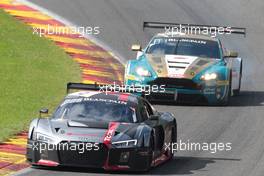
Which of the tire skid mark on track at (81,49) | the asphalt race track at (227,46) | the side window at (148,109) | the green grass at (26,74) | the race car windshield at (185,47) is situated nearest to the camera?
the asphalt race track at (227,46)

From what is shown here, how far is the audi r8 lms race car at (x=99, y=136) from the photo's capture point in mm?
13250

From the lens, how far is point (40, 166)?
1382cm

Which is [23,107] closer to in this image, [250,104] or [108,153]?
[250,104]

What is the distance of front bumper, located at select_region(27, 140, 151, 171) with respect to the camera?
1322 centimetres

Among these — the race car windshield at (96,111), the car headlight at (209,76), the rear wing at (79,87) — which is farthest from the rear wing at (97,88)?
the car headlight at (209,76)

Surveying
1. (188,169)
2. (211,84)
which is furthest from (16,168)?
(211,84)

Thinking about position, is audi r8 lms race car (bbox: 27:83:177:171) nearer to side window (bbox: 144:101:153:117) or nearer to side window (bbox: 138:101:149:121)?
side window (bbox: 138:101:149:121)

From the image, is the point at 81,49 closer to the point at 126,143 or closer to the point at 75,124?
the point at 75,124

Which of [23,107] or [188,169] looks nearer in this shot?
[188,169]

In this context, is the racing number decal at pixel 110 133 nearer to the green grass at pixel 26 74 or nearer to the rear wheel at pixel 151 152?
the rear wheel at pixel 151 152

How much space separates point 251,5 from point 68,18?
6.83 m

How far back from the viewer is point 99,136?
527 inches

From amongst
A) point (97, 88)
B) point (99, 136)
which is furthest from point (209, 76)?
point (99, 136)

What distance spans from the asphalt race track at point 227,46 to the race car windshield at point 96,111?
0.91 metres
